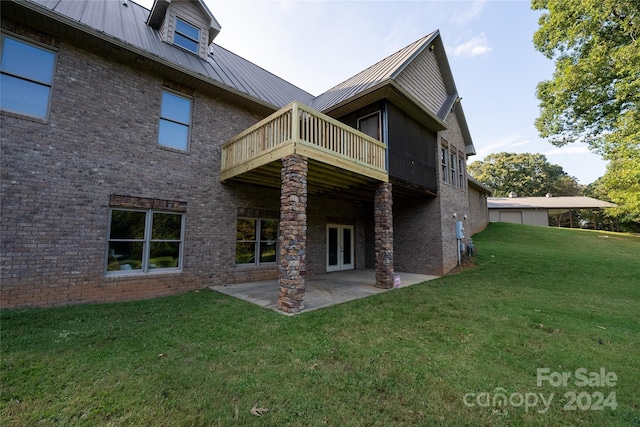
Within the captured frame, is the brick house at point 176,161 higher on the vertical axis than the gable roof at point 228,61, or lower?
lower

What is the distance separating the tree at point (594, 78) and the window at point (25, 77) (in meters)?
17.7

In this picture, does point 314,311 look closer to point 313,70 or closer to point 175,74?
point 175,74

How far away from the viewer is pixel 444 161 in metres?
12.4

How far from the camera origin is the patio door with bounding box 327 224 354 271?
11949 mm

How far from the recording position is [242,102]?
9.07 meters

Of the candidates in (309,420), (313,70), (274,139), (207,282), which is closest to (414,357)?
(309,420)

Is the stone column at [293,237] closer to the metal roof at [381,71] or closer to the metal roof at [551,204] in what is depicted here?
the metal roof at [381,71]

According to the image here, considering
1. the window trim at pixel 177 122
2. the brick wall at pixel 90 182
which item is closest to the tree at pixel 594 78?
the brick wall at pixel 90 182

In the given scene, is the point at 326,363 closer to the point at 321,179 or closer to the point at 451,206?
the point at 321,179

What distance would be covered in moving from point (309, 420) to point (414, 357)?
1.94 m

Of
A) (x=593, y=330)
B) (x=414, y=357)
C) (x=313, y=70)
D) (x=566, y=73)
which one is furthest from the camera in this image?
(x=313, y=70)

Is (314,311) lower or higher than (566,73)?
lower

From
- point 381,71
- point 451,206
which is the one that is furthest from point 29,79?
point 451,206

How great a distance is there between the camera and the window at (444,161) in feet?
39.7
